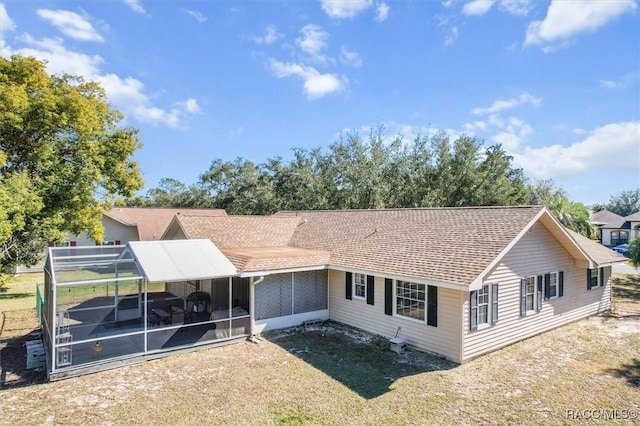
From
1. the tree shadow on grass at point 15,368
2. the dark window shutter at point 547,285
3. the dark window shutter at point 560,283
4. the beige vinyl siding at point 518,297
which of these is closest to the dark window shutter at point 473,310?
the beige vinyl siding at point 518,297

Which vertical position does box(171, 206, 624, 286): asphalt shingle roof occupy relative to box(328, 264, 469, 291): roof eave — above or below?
above

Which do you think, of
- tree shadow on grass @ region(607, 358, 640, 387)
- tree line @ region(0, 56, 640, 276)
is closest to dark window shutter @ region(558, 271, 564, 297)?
tree shadow on grass @ region(607, 358, 640, 387)

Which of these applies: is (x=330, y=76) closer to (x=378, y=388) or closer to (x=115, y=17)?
(x=115, y=17)

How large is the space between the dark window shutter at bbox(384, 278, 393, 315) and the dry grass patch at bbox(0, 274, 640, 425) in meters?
1.15

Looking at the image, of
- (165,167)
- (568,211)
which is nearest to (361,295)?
(568,211)

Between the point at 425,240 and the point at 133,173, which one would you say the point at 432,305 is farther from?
the point at 133,173

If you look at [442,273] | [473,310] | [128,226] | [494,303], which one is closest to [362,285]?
[442,273]

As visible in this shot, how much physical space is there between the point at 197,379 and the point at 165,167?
5036cm

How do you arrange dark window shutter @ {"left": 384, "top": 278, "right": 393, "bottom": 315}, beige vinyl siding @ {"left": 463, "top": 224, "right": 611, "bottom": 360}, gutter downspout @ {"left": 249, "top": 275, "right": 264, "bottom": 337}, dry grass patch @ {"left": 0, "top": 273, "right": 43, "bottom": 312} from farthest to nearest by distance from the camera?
1. dry grass patch @ {"left": 0, "top": 273, "right": 43, "bottom": 312}
2. gutter downspout @ {"left": 249, "top": 275, "right": 264, "bottom": 337}
3. dark window shutter @ {"left": 384, "top": 278, "right": 393, "bottom": 315}
4. beige vinyl siding @ {"left": 463, "top": 224, "right": 611, "bottom": 360}

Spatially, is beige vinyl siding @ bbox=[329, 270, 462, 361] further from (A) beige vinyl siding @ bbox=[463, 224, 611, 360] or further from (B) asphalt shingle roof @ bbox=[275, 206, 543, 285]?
(B) asphalt shingle roof @ bbox=[275, 206, 543, 285]

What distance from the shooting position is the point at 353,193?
32.4 metres

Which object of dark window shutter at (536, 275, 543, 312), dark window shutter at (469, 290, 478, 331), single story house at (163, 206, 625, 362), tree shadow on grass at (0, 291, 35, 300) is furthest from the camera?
tree shadow on grass at (0, 291, 35, 300)

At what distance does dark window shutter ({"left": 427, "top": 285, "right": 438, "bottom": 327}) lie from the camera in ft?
35.1

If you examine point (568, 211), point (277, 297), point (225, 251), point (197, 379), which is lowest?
point (197, 379)
